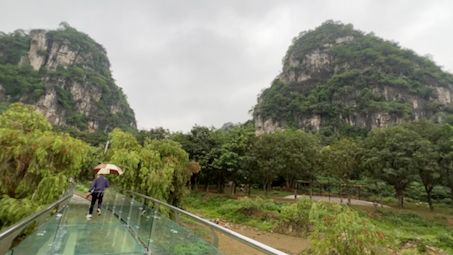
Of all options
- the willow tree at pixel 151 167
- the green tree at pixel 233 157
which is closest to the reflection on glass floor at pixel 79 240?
the willow tree at pixel 151 167

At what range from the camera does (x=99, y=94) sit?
78.2m

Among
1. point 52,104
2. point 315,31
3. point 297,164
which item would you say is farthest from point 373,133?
point 315,31

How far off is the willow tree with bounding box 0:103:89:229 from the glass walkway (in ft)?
3.84

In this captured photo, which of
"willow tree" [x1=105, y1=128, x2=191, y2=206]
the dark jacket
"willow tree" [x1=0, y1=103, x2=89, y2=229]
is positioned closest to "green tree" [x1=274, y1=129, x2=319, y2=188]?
"willow tree" [x1=105, y1=128, x2=191, y2=206]

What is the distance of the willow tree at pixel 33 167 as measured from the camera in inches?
211

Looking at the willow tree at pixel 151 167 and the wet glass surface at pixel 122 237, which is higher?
the willow tree at pixel 151 167

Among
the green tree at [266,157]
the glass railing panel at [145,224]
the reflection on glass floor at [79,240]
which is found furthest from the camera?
the green tree at [266,157]

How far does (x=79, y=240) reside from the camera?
429 cm

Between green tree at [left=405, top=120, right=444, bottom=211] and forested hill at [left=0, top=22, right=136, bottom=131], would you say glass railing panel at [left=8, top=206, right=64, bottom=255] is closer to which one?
green tree at [left=405, top=120, right=444, bottom=211]

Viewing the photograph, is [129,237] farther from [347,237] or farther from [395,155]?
[395,155]

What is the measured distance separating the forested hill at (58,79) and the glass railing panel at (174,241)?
7223cm

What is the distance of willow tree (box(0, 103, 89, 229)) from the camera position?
5.37 m

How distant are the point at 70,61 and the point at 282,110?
70679mm

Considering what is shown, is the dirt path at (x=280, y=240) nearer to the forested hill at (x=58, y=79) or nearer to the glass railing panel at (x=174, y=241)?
the glass railing panel at (x=174, y=241)
